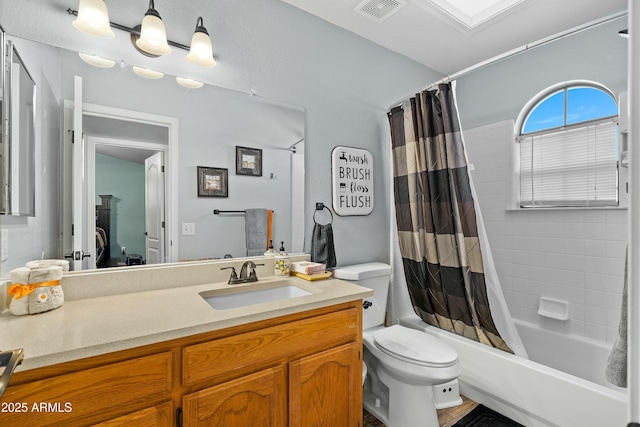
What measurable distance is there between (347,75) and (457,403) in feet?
7.32

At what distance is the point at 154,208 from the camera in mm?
1440

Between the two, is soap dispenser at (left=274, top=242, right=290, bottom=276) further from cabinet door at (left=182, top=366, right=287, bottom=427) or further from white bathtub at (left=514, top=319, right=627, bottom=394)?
white bathtub at (left=514, top=319, right=627, bottom=394)

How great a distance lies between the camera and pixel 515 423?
167 centimetres

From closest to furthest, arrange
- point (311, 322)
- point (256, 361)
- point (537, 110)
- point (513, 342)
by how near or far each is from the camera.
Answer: point (256, 361) < point (311, 322) < point (513, 342) < point (537, 110)

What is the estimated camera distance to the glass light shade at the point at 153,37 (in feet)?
4.46

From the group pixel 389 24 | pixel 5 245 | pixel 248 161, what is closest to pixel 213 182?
pixel 248 161

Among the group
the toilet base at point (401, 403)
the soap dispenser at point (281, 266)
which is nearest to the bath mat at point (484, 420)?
the toilet base at point (401, 403)

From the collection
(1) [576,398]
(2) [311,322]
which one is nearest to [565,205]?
(1) [576,398]

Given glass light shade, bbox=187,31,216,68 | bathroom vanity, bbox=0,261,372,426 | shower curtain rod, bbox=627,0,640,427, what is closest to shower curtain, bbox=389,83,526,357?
bathroom vanity, bbox=0,261,372,426

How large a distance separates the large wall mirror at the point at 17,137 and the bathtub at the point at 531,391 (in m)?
2.23

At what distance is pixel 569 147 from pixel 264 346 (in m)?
2.65

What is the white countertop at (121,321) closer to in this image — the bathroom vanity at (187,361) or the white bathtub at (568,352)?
the bathroom vanity at (187,361)

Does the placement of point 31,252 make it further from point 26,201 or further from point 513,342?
point 513,342

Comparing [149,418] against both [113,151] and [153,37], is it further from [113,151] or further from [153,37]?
[153,37]
